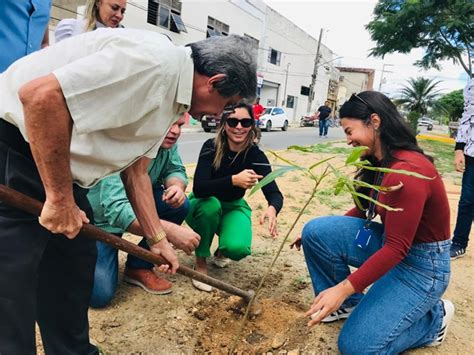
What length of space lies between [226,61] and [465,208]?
297 cm

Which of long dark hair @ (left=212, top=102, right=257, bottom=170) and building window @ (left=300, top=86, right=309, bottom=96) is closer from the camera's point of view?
long dark hair @ (left=212, top=102, right=257, bottom=170)

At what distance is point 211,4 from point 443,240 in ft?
62.6

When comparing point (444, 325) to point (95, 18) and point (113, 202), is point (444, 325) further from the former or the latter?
point (95, 18)

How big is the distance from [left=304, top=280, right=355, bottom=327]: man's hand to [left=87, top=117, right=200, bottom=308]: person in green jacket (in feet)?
2.32

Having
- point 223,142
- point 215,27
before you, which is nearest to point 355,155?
point 223,142

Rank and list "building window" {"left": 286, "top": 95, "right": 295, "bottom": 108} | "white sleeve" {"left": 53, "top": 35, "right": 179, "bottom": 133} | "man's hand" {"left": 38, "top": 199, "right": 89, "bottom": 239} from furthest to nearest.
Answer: "building window" {"left": 286, "top": 95, "right": 295, "bottom": 108} < "man's hand" {"left": 38, "top": 199, "right": 89, "bottom": 239} < "white sleeve" {"left": 53, "top": 35, "right": 179, "bottom": 133}

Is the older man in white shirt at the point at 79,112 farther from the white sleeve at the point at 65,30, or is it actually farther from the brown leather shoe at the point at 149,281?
the white sleeve at the point at 65,30

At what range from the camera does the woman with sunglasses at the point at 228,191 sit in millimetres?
2658

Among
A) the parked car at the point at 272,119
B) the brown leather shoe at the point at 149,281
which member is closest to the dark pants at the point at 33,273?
the brown leather shoe at the point at 149,281

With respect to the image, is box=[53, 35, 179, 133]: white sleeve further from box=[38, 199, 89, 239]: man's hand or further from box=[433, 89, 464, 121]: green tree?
box=[433, 89, 464, 121]: green tree

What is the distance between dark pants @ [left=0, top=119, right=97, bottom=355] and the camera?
4.38ft

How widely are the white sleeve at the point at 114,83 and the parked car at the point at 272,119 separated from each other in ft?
57.2

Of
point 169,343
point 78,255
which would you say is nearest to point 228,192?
point 169,343

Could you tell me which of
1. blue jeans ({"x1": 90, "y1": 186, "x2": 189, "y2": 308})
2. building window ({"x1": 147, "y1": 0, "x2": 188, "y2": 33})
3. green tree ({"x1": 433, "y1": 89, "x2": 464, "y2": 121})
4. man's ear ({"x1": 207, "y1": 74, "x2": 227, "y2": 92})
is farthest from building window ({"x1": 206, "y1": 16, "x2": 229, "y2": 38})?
man's ear ({"x1": 207, "y1": 74, "x2": 227, "y2": 92})
